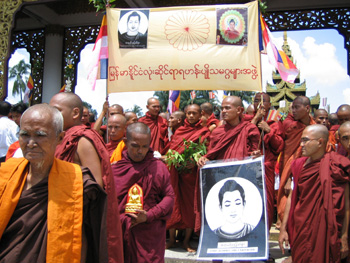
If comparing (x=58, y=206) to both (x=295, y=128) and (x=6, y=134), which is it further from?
(x=6, y=134)

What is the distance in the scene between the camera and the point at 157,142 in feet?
20.4

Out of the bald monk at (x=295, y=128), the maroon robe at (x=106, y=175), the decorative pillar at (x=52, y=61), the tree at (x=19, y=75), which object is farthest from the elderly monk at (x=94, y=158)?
the tree at (x=19, y=75)

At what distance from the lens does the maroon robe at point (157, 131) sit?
623 centimetres

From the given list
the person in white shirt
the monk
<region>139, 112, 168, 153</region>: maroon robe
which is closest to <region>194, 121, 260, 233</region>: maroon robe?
the monk

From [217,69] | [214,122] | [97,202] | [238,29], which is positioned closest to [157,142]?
[214,122]

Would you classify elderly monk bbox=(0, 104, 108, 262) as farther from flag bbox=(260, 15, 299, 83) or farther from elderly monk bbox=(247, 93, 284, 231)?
flag bbox=(260, 15, 299, 83)

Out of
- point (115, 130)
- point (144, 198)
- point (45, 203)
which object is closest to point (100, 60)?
point (115, 130)

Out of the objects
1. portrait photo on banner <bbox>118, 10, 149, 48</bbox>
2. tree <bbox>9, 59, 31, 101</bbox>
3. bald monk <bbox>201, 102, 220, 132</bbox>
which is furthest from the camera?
tree <bbox>9, 59, 31, 101</bbox>

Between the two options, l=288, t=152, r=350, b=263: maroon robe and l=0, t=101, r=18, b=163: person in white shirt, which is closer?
l=288, t=152, r=350, b=263: maroon robe

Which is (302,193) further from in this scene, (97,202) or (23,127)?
(23,127)

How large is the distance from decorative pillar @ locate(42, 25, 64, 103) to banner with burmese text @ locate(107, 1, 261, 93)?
604cm

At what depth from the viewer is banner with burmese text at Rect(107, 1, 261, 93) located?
4.96 metres

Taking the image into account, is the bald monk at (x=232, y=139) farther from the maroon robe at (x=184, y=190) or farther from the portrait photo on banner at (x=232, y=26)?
the maroon robe at (x=184, y=190)

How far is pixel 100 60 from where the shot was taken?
18.4ft
